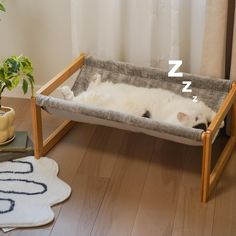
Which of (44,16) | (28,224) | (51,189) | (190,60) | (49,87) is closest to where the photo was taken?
(28,224)

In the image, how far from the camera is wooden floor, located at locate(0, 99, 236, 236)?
209 cm

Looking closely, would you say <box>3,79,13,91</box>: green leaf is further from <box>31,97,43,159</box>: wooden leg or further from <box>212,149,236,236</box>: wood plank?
<box>212,149,236,236</box>: wood plank

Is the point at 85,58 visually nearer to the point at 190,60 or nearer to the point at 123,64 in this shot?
the point at 123,64

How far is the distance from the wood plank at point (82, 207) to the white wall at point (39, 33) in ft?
2.84

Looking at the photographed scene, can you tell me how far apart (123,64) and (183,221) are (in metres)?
0.92

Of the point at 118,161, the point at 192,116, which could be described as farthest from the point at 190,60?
the point at 118,161

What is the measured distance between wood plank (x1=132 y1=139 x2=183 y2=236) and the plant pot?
2.36 feet

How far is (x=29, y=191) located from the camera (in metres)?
2.28

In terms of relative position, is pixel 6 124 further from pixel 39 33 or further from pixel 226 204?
pixel 226 204

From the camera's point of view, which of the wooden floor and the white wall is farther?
the white wall

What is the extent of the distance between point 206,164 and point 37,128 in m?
0.83

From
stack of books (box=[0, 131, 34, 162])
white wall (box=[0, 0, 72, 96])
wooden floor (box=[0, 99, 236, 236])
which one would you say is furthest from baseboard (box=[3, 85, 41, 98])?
stack of books (box=[0, 131, 34, 162])

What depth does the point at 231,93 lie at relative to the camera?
238 centimetres

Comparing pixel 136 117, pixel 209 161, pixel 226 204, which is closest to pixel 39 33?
pixel 136 117
